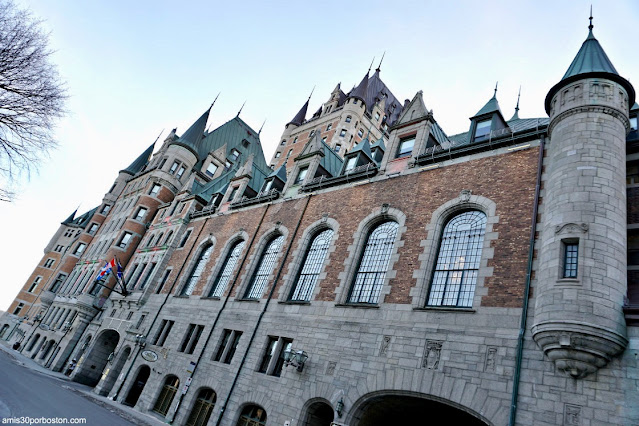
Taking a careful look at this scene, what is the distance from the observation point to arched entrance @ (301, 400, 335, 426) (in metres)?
15.5

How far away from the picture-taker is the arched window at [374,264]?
671 inches

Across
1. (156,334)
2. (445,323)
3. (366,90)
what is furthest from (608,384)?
(366,90)

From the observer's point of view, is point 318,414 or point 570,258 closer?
point 570,258

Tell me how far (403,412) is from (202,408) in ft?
33.1

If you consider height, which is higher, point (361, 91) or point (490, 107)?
point (361, 91)

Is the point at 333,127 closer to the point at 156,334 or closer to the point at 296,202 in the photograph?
the point at 296,202

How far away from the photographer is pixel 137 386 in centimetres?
2630

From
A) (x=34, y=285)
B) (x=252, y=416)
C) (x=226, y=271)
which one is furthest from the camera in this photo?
(x=34, y=285)

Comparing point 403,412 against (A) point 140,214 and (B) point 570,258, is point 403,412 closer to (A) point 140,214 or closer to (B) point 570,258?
(B) point 570,258

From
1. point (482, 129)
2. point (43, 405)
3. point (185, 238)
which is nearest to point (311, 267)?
point (482, 129)

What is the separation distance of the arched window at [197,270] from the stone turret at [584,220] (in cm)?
2173

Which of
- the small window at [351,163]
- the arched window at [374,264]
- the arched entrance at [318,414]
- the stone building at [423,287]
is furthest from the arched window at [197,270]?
the arched entrance at [318,414]

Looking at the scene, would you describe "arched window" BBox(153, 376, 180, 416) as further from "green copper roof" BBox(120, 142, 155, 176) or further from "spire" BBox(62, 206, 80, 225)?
"spire" BBox(62, 206, 80, 225)

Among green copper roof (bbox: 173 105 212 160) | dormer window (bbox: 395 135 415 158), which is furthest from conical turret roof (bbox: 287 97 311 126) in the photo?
dormer window (bbox: 395 135 415 158)
